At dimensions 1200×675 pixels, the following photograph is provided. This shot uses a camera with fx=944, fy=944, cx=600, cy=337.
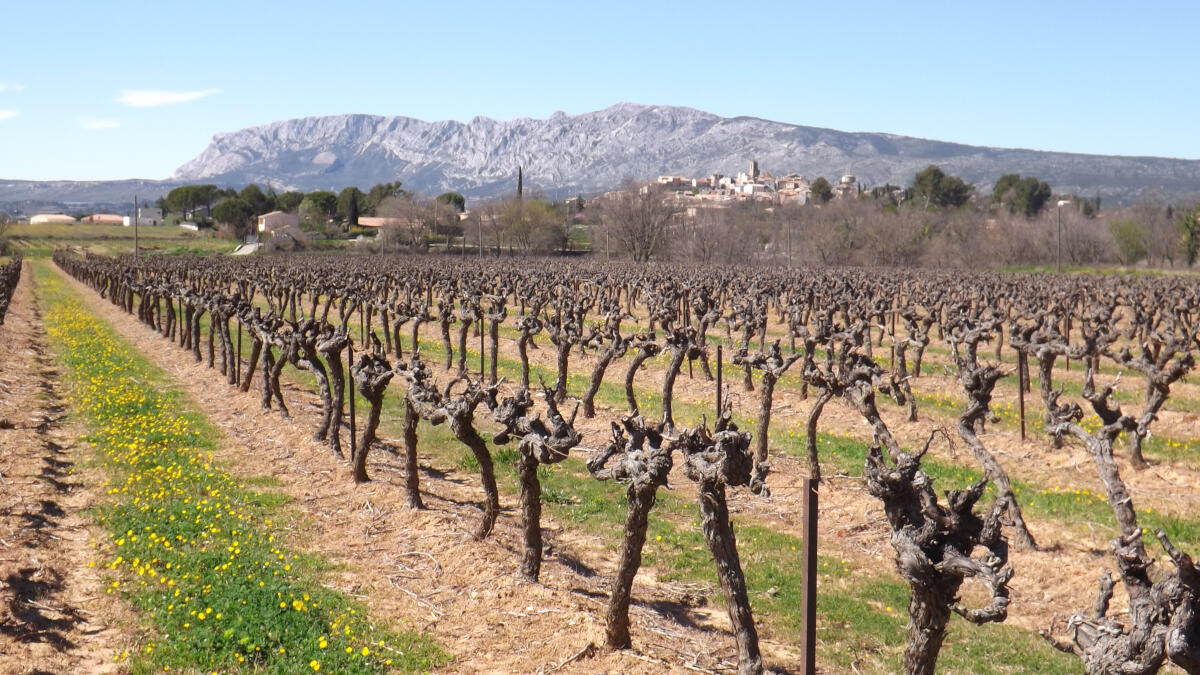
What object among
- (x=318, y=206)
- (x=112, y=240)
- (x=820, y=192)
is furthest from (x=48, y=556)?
(x=820, y=192)

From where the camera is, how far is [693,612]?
9305mm

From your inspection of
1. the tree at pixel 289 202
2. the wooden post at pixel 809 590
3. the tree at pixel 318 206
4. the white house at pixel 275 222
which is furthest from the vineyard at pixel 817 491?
the tree at pixel 289 202

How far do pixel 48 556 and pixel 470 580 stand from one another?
4.70 meters

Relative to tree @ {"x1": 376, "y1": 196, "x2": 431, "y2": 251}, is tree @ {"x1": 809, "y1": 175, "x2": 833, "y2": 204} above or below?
above

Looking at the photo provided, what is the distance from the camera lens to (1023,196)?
14088 centimetres

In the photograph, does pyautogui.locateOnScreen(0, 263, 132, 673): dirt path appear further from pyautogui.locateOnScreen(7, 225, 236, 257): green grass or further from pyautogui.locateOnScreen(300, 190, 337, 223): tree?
pyautogui.locateOnScreen(300, 190, 337, 223): tree

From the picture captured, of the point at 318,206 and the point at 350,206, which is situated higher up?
the point at 350,206

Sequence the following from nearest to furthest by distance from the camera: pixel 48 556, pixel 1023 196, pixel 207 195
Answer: pixel 48 556, pixel 1023 196, pixel 207 195

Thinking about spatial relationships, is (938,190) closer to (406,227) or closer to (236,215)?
(406,227)

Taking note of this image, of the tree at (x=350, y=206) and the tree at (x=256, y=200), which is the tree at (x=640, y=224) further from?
the tree at (x=256, y=200)

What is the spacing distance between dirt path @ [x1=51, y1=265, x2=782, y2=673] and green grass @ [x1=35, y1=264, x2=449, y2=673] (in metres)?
0.40

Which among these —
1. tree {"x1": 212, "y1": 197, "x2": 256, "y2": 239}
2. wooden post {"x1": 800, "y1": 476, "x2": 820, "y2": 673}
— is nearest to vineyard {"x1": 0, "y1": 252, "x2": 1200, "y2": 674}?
wooden post {"x1": 800, "y1": 476, "x2": 820, "y2": 673}

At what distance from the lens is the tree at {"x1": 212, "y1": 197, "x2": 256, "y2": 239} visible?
140 metres

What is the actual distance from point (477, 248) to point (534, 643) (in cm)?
12065
